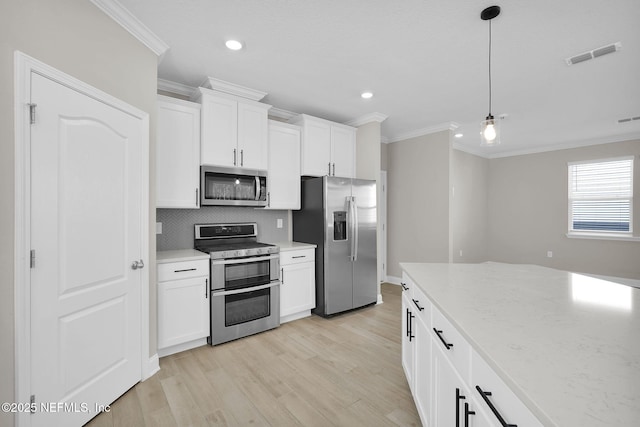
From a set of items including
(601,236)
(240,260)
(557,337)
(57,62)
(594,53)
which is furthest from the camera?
(601,236)

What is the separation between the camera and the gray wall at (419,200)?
15.7ft

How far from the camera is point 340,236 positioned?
375 cm

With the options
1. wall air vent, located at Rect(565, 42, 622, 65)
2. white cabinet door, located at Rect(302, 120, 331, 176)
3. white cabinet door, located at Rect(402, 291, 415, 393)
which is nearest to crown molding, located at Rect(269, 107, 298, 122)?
white cabinet door, located at Rect(302, 120, 331, 176)

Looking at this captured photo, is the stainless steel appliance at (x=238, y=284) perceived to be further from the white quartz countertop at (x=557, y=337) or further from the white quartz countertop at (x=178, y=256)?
the white quartz countertop at (x=557, y=337)

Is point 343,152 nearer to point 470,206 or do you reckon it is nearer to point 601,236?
point 470,206

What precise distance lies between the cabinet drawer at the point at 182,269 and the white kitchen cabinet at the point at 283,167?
1.10 m

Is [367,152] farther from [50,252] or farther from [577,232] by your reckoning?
[577,232]

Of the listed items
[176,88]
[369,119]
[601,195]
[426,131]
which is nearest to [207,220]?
[176,88]

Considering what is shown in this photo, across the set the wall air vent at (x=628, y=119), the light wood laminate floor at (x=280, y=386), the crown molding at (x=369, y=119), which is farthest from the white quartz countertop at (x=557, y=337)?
the wall air vent at (x=628, y=119)

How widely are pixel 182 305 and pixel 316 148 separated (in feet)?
8.02

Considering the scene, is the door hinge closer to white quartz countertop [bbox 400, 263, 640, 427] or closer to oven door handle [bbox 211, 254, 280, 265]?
oven door handle [bbox 211, 254, 280, 265]

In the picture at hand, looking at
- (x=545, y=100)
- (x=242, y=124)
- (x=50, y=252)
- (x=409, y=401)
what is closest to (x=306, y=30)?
(x=242, y=124)

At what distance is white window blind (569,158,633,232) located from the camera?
543 centimetres

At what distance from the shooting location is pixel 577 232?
5.97 meters
